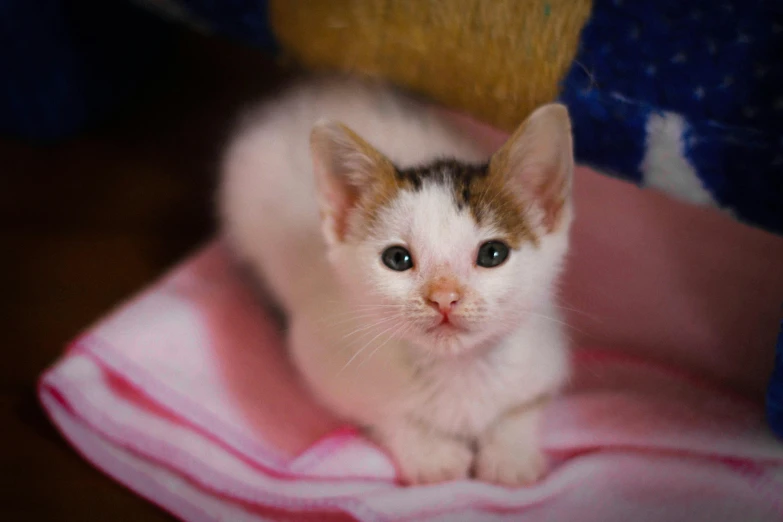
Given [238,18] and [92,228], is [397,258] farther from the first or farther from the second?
[92,228]

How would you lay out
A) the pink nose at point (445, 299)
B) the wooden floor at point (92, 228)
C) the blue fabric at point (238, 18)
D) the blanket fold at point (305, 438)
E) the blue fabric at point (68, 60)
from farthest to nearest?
the blue fabric at point (68, 60)
the blue fabric at point (238, 18)
the wooden floor at point (92, 228)
the blanket fold at point (305, 438)
the pink nose at point (445, 299)

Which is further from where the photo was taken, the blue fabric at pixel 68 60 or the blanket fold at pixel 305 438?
the blue fabric at pixel 68 60

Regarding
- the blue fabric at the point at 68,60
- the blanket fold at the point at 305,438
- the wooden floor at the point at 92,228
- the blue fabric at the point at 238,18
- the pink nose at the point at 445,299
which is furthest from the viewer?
the blue fabric at the point at 68,60

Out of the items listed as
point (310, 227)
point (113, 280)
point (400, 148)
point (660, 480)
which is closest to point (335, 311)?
point (310, 227)

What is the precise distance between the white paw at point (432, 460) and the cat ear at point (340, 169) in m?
0.32

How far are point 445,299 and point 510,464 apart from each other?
0.32 m

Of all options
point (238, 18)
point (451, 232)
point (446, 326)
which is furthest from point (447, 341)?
point (238, 18)

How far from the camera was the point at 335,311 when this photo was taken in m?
0.95

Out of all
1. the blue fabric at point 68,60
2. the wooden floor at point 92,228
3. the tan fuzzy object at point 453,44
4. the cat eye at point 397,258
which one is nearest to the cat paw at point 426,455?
the cat eye at point 397,258

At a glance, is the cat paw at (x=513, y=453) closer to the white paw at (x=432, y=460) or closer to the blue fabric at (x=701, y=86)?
the white paw at (x=432, y=460)

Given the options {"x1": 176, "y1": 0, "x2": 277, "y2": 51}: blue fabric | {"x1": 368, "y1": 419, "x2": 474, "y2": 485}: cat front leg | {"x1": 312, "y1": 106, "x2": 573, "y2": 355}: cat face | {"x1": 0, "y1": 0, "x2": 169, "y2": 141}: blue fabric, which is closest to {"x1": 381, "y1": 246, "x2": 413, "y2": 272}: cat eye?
{"x1": 312, "y1": 106, "x2": 573, "y2": 355}: cat face

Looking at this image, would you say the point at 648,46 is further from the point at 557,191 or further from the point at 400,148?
the point at 400,148

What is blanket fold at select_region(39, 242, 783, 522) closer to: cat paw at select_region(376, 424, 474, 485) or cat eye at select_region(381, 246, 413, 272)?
cat paw at select_region(376, 424, 474, 485)

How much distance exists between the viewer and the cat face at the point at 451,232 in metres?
0.73
